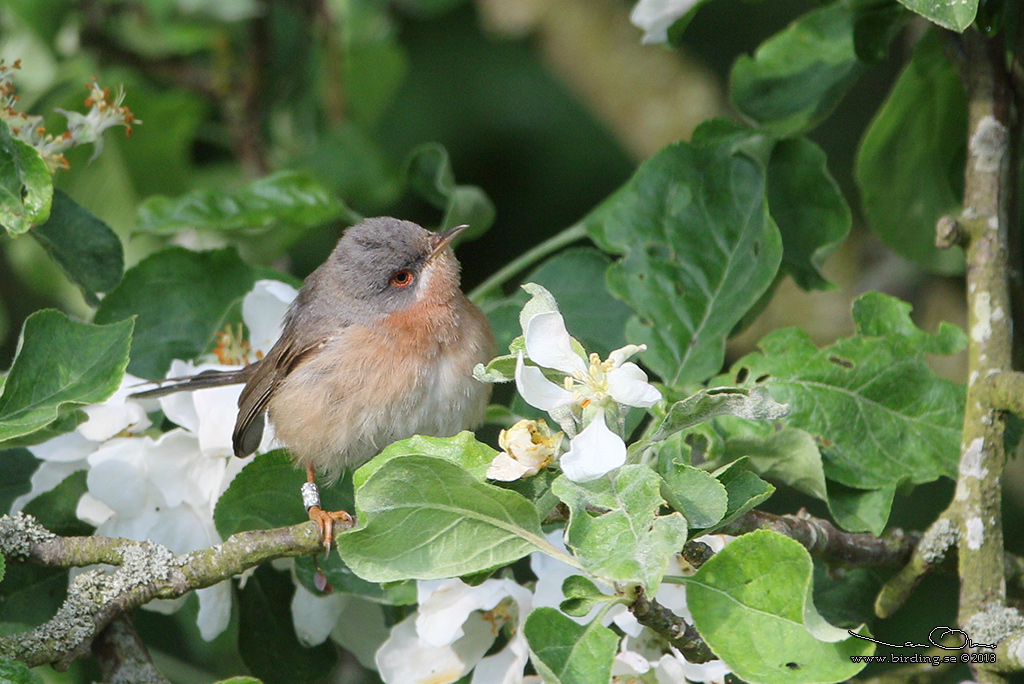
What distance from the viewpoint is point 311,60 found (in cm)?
518

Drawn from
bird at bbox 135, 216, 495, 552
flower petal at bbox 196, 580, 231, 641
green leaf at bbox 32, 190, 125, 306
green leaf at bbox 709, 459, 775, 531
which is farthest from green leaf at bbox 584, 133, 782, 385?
green leaf at bbox 32, 190, 125, 306

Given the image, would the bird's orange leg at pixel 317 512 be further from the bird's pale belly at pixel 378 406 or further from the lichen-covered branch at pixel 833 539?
the lichen-covered branch at pixel 833 539

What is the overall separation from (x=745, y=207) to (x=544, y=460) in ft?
4.18

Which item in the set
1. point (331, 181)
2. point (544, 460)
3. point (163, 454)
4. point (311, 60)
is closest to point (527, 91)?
point (311, 60)

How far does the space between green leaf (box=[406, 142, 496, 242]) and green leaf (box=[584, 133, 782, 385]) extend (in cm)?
61

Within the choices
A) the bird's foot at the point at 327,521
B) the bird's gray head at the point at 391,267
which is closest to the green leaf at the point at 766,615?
the bird's foot at the point at 327,521

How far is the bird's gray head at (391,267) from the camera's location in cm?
344

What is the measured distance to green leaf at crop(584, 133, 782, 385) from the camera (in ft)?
8.89

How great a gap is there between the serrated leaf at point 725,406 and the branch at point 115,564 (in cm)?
85

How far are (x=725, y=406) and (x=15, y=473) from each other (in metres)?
1.98

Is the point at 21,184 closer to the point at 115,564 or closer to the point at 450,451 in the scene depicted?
the point at 115,564

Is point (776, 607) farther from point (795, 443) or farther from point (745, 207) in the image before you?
point (745, 207)

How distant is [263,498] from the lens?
257 cm

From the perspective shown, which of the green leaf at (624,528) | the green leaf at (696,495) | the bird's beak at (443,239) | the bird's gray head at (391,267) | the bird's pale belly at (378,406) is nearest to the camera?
the green leaf at (624,528)
